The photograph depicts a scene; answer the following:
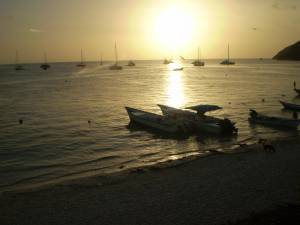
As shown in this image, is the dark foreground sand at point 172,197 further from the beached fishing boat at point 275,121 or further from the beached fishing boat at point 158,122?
the beached fishing boat at point 275,121

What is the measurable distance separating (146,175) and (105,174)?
264cm

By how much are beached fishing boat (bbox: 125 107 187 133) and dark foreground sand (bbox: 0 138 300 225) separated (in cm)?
1098

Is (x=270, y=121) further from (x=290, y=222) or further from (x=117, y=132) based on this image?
(x=290, y=222)

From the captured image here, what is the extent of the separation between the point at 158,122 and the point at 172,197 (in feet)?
60.9

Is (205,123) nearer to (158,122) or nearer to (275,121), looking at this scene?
(158,122)

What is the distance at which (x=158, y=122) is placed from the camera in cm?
3309

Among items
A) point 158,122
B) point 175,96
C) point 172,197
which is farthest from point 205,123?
point 175,96

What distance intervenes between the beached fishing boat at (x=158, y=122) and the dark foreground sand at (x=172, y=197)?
10979 millimetres

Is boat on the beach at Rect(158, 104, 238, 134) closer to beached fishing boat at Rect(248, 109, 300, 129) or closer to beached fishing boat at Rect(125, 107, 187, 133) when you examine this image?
beached fishing boat at Rect(125, 107, 187, 133)

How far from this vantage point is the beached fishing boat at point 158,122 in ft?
103

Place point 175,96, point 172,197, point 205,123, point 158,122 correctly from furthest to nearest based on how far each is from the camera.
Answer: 1. point 175,96
2. point 158,122
3. point 205,123
4. point 172,197

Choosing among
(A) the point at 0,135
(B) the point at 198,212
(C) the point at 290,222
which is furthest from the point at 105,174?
(A) the point at 0,135

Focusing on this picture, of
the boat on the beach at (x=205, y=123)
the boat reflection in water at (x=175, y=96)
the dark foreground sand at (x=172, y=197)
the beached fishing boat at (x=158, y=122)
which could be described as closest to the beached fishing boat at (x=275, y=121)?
the boat on the beach at (x=205, y=123)

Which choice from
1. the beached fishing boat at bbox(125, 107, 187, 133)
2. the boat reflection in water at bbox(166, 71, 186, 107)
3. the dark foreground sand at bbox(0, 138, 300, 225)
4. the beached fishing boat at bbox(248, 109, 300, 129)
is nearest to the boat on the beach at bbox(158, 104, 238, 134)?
the beached fishing boat at bbox(125, 107, 187, 133)
